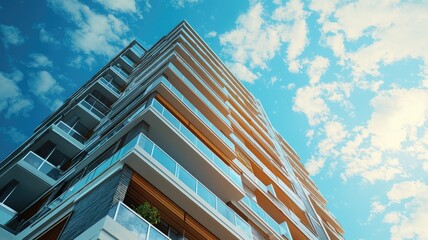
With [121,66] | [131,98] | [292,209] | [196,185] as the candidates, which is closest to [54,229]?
[196,185]

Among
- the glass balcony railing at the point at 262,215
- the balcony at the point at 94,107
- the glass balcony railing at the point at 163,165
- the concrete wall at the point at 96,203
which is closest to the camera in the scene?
the concrete wall at the point at 96,203

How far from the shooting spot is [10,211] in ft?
42.4

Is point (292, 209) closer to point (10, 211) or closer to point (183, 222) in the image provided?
point (183, 222)

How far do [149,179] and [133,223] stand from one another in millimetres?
2578

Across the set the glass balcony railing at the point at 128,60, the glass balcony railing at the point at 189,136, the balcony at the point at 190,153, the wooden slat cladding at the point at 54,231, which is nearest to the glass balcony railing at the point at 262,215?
the balcony at the point at 190,153

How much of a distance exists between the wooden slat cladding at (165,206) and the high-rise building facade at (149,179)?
0.03 metres

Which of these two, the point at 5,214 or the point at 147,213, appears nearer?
the point at 147,213

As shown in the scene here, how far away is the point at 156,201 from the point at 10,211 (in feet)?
23.6

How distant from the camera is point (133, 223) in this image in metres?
7.46

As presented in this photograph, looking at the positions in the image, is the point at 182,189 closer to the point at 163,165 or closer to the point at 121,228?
the point at 163,165

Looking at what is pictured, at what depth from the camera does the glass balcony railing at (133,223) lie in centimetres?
725

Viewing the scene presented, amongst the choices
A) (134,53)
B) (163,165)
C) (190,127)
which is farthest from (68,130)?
(134,53)

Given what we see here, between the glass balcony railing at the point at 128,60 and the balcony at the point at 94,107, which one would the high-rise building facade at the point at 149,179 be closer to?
the balcony at the point at 94,107

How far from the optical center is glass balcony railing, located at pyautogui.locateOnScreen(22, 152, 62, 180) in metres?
14.4
